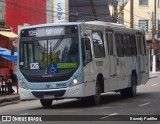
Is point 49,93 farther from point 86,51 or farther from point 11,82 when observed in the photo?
point 11,82

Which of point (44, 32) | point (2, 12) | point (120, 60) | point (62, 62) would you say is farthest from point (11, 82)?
point (2, 12)

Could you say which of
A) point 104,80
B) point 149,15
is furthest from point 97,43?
point 149,15

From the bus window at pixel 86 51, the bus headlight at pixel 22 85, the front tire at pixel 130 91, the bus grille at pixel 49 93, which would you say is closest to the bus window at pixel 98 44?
the bus window at pixel 86 51

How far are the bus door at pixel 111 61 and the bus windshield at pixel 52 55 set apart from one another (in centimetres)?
277

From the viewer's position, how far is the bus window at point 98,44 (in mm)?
19062

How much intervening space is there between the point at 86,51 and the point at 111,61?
263 cm

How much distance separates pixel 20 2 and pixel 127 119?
27710 mm

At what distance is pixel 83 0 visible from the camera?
165 ft

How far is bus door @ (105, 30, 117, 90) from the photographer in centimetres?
2036

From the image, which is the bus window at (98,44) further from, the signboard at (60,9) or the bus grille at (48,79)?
the signboard at (60,9)

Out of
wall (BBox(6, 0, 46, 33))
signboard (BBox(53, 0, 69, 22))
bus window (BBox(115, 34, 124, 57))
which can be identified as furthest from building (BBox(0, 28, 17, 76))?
bus window (BBox(115, 34, 124, 57))

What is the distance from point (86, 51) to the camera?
1812cm

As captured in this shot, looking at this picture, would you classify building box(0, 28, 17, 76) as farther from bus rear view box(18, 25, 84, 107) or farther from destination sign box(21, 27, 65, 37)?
bus rear view box(18, 25, 84, 107)

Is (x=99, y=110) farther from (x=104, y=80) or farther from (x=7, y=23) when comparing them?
(x=7, y=23)
